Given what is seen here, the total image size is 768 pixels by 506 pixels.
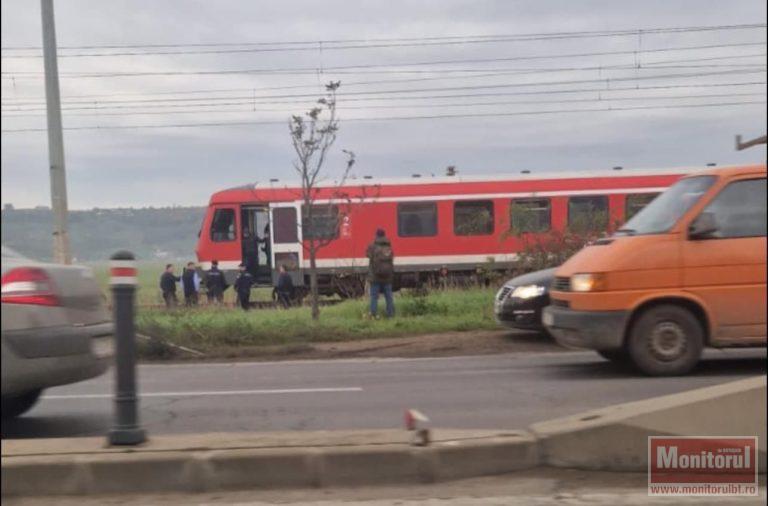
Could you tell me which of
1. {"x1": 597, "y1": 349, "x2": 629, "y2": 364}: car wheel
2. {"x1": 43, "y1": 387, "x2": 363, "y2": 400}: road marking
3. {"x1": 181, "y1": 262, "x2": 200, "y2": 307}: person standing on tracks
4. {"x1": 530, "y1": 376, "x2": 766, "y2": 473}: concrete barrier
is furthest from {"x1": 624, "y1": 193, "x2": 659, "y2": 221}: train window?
{"x1": 530, "y1": 376, "x2": 766, "y2": 473}: concrete barrier

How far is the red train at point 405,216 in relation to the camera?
68.5 ft

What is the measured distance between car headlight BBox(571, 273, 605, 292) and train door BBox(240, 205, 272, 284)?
14868 mm

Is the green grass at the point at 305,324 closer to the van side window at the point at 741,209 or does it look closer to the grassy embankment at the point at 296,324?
the grassy embankment at the point at 296,324

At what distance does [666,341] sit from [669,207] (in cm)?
135

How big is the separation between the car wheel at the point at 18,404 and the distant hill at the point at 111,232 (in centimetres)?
123

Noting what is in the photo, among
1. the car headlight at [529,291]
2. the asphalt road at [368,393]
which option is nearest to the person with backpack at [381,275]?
the asphalt road at [368,393]

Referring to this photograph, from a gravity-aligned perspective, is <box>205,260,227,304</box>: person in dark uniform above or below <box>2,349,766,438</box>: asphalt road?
above

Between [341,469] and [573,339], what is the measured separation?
12.6 feet

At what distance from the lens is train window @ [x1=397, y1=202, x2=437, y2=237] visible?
21406 mm

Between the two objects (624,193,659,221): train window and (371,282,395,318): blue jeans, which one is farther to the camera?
(624,193,659,221): train window

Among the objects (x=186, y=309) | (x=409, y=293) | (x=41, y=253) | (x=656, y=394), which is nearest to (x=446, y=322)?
(x=409, y=293)

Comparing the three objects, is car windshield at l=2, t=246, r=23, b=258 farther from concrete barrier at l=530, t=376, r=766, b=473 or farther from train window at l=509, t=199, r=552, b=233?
train window at l=509, t=199, r=552, b=233

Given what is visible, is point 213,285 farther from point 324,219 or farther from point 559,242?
point 559,242

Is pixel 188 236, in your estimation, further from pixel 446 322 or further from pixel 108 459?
pixel 108 459
